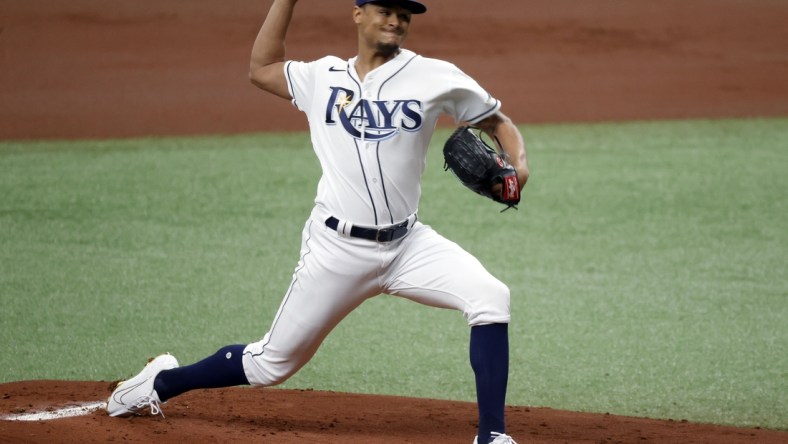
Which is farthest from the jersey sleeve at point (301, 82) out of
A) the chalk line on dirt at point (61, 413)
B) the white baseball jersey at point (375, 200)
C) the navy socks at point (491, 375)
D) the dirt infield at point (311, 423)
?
the chalk line on dirt at point (61, 413)

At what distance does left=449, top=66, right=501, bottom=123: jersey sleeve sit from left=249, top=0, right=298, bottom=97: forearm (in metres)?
0.63

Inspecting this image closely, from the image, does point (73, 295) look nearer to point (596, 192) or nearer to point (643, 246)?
point (643, 246)

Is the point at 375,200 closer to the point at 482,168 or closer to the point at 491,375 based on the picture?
the point at 482,168

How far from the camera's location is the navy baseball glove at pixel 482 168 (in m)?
3.78

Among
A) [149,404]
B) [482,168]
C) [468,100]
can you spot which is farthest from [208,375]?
[468,100]

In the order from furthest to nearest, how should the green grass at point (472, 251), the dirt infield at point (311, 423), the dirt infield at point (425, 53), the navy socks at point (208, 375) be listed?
the dirt infield at point (425, 53)
the green grass at point (472, 251)
the navy socks at point (208, 375)
the dirt infield at point (311, 423)

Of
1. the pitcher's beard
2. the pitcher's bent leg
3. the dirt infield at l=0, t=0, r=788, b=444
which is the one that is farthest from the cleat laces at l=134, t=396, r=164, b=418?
the dirt infield at l=0, t=0, r=788, b=444

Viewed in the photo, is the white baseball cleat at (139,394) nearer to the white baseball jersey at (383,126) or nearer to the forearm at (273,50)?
the white baseball jersey at (383,126)

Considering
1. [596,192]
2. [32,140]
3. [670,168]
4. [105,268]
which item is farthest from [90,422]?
[32,140]

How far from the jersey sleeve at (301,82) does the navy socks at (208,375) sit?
93 centimetres

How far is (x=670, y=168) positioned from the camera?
9.59 metres

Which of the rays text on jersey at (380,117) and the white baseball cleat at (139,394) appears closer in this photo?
the rays text on jersey at (380,117)

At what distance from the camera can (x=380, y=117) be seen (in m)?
3.80

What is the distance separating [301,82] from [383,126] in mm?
389
